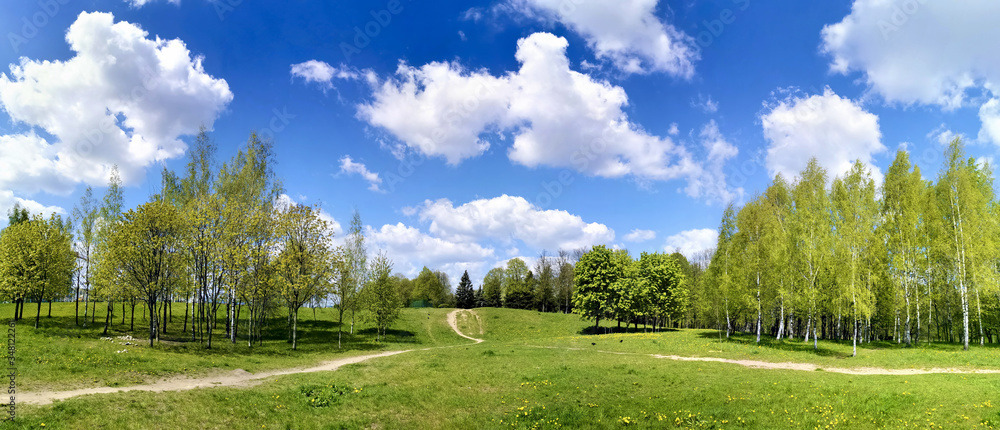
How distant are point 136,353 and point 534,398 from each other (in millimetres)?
26203

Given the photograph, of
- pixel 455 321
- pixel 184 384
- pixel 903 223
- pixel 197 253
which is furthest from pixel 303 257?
pixel 903 223

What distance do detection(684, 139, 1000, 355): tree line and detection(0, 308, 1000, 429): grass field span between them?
12.0 m

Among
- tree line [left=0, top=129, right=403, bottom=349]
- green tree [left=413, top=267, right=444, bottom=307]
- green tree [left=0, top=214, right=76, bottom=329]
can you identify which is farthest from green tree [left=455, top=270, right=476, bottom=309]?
green tree [left=0, top=214, right=76, bottom=329]

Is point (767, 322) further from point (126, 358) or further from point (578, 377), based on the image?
point (126, 358)

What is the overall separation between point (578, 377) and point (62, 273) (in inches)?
2302

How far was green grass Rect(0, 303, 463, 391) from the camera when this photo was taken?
69.2 ft

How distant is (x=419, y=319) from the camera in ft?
254

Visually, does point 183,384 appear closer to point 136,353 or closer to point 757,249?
point 136,353

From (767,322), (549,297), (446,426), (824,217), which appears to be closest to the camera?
(446,426)

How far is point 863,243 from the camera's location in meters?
42.9

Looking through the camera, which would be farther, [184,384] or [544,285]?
[544,285]

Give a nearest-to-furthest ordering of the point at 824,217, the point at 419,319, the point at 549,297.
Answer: the point at 824,217
the point at 419,319
the point at 549,297

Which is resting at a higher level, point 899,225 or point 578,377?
point 899,225

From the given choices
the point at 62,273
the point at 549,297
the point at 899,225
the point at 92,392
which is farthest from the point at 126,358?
the point at 549,297
